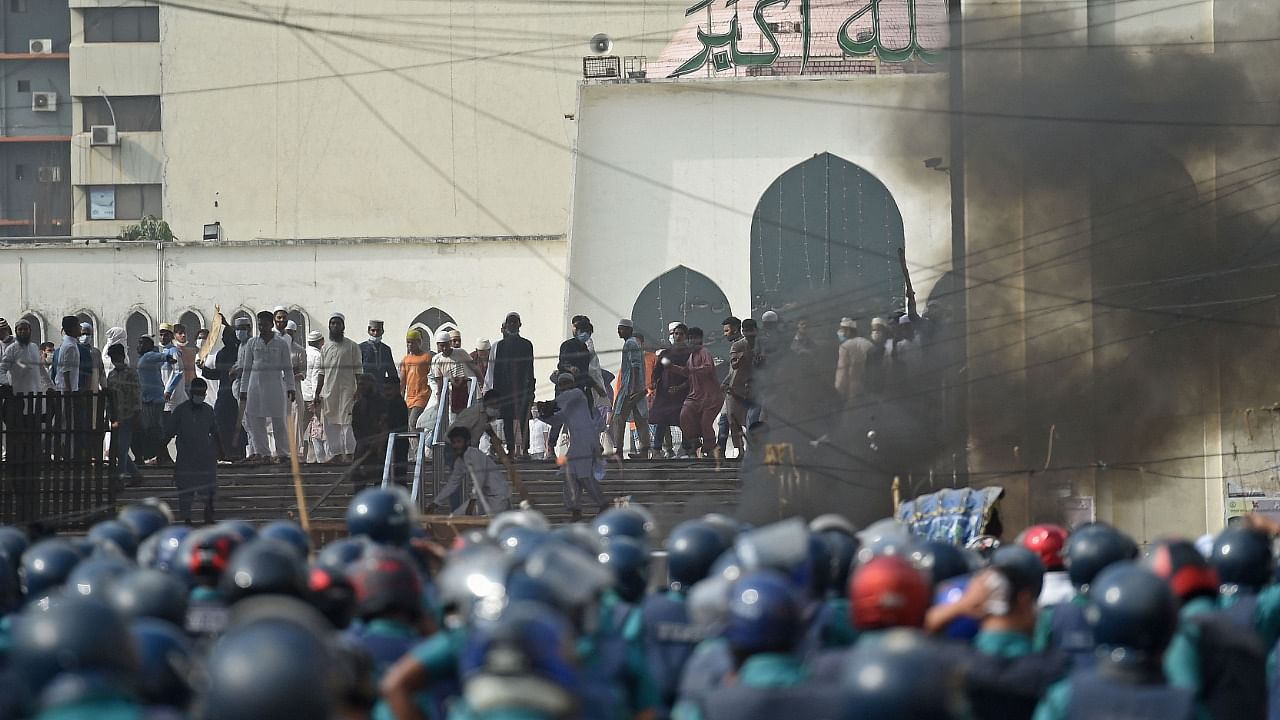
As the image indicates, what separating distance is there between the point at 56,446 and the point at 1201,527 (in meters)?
12.0

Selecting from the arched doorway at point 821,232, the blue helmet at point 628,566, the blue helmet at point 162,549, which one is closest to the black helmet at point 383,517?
the blue helmet at point 162,549

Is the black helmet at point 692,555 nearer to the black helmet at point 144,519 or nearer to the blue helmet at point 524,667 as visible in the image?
the blue helmet at point 524,667

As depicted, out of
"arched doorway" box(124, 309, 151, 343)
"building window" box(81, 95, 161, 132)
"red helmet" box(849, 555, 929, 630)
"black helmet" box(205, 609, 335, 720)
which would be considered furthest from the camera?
"building window" box(81, 95, 161, 132)

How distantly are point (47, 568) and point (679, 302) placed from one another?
21.3 metres

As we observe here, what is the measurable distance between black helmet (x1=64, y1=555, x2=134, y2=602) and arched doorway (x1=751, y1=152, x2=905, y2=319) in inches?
830

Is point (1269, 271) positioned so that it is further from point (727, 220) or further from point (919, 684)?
point (919, 684)

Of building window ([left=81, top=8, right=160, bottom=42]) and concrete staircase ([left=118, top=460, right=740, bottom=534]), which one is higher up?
building window ([left=81, top=8, right=160, bottom=42])

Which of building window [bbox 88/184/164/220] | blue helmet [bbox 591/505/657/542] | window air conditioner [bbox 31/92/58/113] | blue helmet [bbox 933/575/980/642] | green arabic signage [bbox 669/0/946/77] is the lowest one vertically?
blue helmet [bbox 933/575/980/642]

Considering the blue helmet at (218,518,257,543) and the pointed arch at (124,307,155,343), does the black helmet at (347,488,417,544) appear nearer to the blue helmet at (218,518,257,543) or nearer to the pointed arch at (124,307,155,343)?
the blue helmet at (218,518,257,543)

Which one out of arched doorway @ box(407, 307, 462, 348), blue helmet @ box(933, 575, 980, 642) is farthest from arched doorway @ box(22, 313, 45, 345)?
blue helmet @ box(933, 575, 980, 642)

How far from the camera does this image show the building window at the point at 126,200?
42.2 meters

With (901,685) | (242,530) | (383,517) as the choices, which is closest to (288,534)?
(242,530)

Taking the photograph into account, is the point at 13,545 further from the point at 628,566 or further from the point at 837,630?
the point at 837,630

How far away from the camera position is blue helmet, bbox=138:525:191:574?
7.16 m
